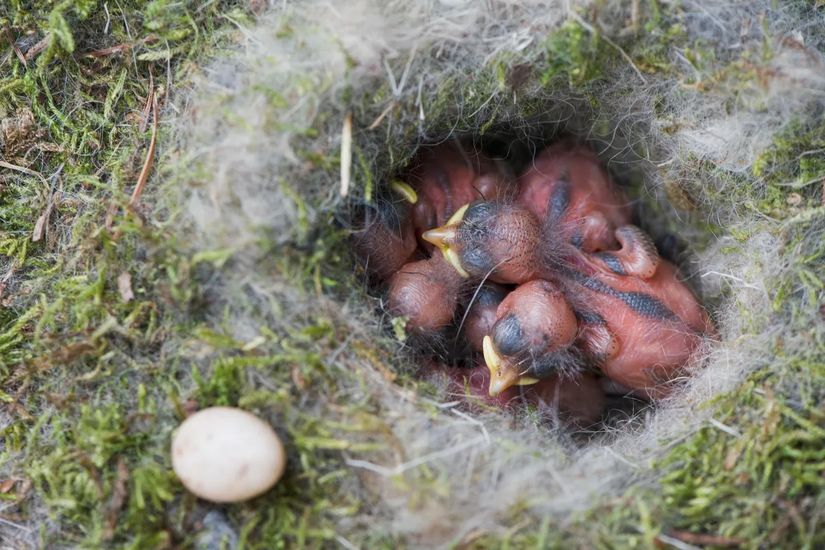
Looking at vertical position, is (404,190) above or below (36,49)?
below

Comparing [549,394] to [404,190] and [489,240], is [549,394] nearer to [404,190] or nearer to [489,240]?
[489,240]

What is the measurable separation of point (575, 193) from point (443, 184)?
15.9 inches

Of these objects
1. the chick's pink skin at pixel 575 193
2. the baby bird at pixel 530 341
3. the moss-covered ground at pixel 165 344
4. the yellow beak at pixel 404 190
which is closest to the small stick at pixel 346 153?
the moss-covered ground at pixel 165 344

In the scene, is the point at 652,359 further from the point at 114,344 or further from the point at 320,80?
the point at 114,344

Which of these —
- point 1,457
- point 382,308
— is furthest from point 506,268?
point 1,457

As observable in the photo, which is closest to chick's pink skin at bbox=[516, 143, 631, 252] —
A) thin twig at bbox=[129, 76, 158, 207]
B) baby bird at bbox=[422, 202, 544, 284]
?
baby bird at bbox=[422, 202, 544, 284]

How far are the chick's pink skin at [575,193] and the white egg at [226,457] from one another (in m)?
1.13

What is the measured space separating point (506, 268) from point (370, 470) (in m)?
0.78

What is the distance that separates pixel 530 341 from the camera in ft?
6.04

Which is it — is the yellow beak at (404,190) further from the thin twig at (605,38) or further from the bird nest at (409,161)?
the thin twig at (605,38)

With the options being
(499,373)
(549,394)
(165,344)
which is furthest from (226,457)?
(549,394)

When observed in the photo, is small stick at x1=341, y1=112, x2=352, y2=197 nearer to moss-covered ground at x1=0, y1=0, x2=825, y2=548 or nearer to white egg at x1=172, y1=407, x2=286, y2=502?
moss-covered ground at x1=0, y1=0, x2=825, y2=548

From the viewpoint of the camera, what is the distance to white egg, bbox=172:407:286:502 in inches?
51.7

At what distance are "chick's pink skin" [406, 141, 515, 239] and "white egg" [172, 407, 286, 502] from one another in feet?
3.02
